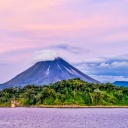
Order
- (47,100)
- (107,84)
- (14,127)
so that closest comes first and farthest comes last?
(14,127) → (47,100) → (107,84)

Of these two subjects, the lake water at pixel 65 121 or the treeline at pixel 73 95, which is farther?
the treeline at pixel 73 95

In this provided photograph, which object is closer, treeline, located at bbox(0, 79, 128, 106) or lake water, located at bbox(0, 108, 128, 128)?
lake water, located at bbox(0, 108, 128, 128)

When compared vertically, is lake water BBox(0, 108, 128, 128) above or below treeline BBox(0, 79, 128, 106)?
below

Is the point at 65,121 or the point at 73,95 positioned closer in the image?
the point at 65,121

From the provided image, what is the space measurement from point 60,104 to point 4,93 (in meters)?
28.7

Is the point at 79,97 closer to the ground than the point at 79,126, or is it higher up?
higher up

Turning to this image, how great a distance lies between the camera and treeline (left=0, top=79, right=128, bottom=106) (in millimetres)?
130875

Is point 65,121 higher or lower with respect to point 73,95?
lower

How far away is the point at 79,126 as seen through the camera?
175 feet

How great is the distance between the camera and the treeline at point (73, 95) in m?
131

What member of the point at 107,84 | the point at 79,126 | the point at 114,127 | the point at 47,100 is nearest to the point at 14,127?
the point at 79,126

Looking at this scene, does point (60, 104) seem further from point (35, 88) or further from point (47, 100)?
point (35, 88)

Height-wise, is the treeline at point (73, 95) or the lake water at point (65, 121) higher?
the treeline at point (73, 95)

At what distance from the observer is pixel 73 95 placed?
13275 centimetres
